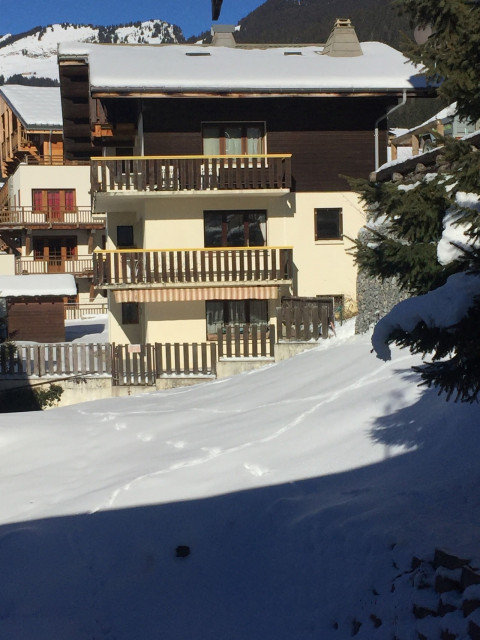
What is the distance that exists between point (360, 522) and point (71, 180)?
48287 millimetres

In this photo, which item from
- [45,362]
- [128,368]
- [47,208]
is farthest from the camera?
[47,208]

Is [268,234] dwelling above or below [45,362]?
above

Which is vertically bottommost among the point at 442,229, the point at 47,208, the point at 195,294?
the point at 195,294

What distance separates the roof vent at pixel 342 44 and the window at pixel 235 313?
9051 millimetres

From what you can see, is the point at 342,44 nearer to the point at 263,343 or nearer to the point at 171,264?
the point at 171,264

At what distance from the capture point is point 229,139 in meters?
26.4

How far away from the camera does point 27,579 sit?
8.88m

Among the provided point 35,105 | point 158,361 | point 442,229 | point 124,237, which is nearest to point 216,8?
point 442,229

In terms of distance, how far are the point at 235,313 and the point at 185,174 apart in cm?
421

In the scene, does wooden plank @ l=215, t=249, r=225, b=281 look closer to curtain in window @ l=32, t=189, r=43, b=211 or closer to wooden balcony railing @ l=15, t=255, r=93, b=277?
wooden balcony railing @ l=15, t=255, r=93, b=277

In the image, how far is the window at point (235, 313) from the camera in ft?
86.2

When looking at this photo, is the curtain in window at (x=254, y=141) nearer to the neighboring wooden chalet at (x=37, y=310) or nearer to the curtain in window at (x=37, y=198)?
the neighboring wooden chalet at (x=37, y=310)

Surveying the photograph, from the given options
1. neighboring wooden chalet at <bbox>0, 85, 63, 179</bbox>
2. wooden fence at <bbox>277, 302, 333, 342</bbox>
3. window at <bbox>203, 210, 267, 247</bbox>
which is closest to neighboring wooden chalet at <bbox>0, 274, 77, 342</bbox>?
window at <bbox>203, 210, 267, 247</bbox>

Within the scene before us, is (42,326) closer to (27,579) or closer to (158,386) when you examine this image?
(158,386)
